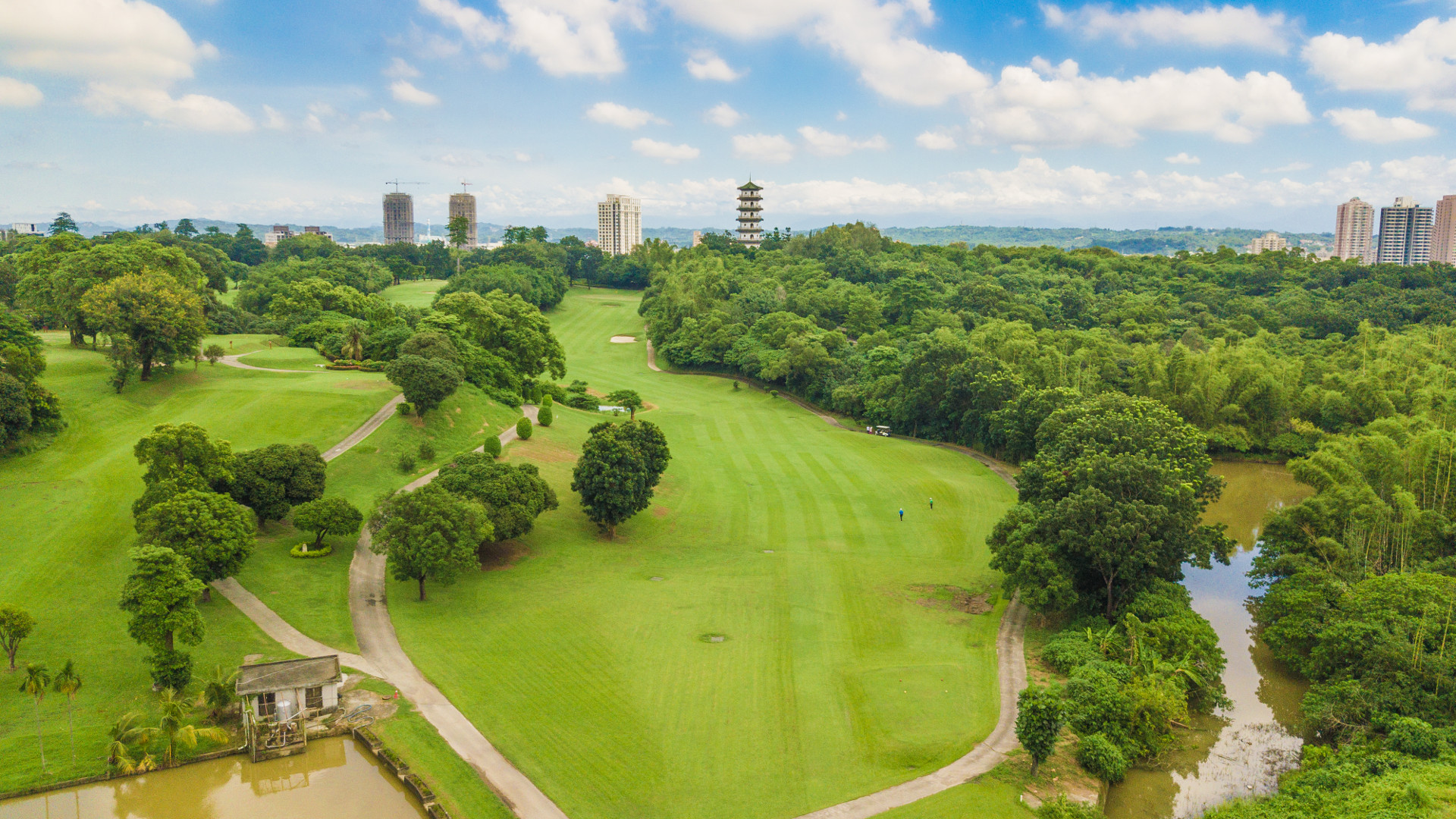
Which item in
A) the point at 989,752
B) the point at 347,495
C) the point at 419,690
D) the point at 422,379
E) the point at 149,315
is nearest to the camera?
the point at 989,752

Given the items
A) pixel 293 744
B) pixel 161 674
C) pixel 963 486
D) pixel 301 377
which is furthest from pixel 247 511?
pixel 963 486

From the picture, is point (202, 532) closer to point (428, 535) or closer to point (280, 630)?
point (280, 630)

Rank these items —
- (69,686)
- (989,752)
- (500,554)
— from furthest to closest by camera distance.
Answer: (500,554) → (989,752) → (69,686)

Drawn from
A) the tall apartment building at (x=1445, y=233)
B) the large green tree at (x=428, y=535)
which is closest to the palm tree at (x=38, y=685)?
the large green tree at (x=428, y=535)

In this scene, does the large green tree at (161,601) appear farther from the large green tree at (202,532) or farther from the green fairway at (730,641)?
the green fairway at (730,641)

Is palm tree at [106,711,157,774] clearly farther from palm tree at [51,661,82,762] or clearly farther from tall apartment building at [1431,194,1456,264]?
tall apartment building at [1431,194,1456,264]

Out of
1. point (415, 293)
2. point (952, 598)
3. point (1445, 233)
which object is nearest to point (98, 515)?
point (952, 598)

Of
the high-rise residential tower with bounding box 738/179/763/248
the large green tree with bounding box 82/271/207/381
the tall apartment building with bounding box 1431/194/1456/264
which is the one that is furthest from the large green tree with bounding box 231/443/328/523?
the tall apartment building with bounding box 1431/194/1456/264
